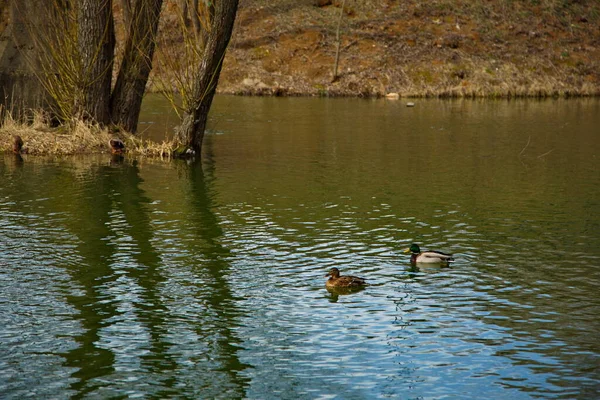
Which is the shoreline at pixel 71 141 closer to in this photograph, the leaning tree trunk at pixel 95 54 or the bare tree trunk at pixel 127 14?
the leaning tree trunk at pixel 95 54

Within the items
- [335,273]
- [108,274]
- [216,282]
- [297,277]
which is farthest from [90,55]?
[335,273]

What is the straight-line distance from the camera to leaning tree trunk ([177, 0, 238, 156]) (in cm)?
2330

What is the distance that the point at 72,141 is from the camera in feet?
84.4

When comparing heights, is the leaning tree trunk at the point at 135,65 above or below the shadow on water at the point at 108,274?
above

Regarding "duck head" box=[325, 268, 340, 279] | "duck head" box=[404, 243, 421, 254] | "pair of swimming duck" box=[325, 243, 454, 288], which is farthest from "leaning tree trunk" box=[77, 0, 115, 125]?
"duck head" box=[325, 268, 340, 279]

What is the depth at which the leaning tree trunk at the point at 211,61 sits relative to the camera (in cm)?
2330

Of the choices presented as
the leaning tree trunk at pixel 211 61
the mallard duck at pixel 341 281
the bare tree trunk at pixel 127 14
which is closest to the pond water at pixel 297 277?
the mallard duck at pixel 341 281

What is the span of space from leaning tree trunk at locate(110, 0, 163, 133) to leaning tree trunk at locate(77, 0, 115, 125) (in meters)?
0.52

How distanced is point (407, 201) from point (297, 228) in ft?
11.7

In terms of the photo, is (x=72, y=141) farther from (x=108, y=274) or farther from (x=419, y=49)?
(x=419, y=49)

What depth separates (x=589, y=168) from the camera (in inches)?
939

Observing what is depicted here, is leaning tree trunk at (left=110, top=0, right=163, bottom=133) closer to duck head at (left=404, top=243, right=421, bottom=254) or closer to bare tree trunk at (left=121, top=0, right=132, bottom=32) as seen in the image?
bare tree trunk at (left=121, top=0, right=132, bottom=32)

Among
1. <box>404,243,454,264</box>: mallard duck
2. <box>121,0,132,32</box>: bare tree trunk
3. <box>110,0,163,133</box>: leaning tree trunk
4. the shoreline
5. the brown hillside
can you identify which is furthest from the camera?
the brown hillside

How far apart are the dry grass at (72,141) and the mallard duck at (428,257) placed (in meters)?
12.4
